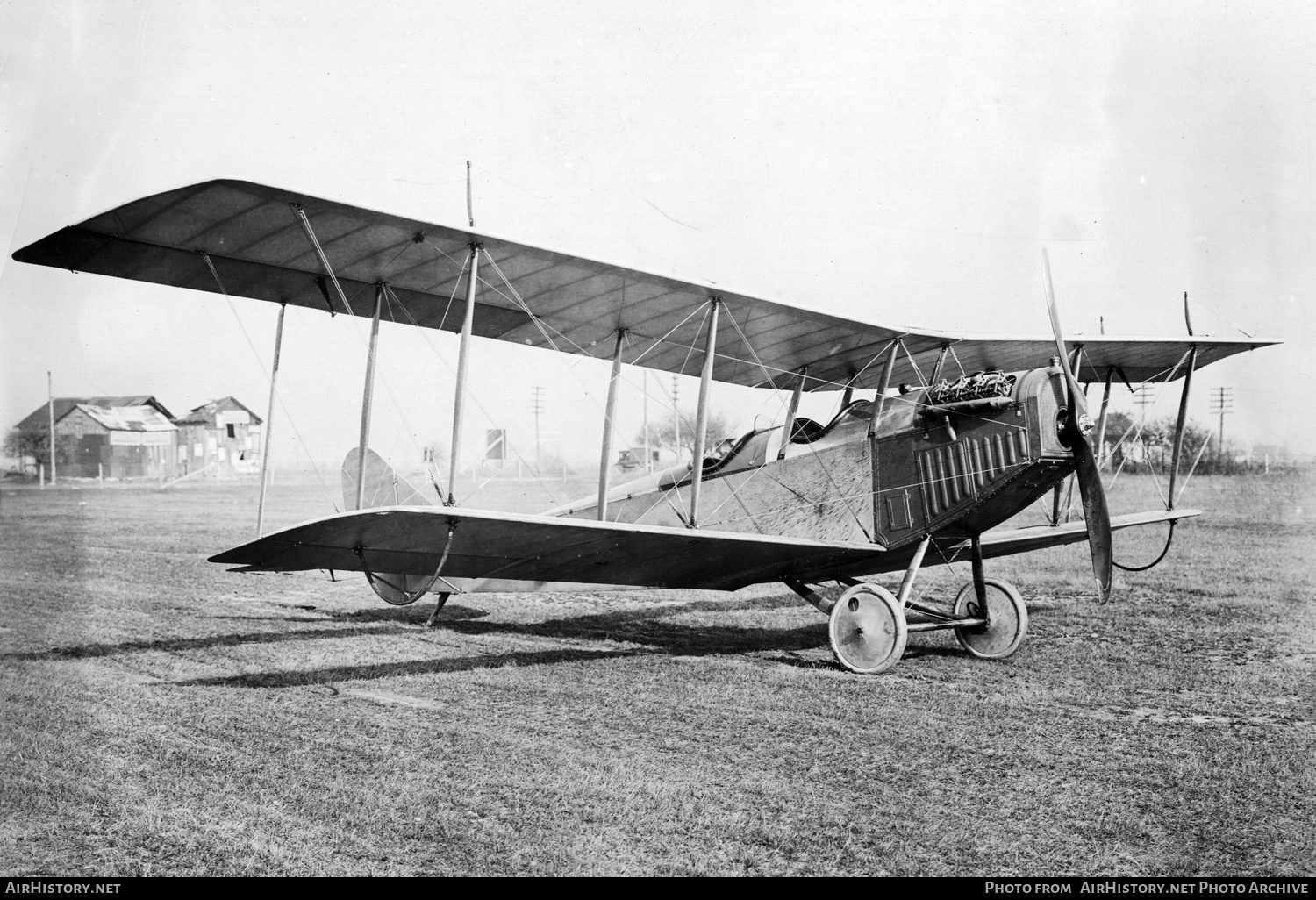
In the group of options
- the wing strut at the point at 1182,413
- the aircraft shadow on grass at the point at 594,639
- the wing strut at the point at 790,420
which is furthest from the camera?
the wing strut at the point at 1182,413

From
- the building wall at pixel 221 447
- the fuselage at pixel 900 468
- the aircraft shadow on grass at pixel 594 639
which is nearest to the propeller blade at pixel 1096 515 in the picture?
the fuselage at pixel 900 468

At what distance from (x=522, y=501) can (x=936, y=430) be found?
72.0 ft

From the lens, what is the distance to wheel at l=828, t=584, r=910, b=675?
265 inches

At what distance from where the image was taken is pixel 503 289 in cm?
696

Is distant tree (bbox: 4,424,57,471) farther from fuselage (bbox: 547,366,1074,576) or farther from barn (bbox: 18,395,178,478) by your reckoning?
fuselage (bbox: 547,366,1074,576)

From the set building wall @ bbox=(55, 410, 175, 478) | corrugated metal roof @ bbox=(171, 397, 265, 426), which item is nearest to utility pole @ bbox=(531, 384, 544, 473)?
building wall @ bbox=(55, 410, 175, 478)

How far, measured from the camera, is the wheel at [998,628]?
758cm

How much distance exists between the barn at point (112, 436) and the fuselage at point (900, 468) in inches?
808

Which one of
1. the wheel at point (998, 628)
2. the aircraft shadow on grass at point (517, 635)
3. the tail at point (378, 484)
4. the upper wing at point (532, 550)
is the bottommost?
the aircraft shadow on grass at point (517, 635)

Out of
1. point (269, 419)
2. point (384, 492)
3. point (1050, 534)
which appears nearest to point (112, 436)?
point (384, 492)

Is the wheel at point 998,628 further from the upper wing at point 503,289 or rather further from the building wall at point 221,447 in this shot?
the building wall at point 221,447

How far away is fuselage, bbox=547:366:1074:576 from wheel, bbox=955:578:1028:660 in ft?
2.40

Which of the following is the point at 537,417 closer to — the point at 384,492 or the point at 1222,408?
→ the point at 384,492

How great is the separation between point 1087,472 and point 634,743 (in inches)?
145
